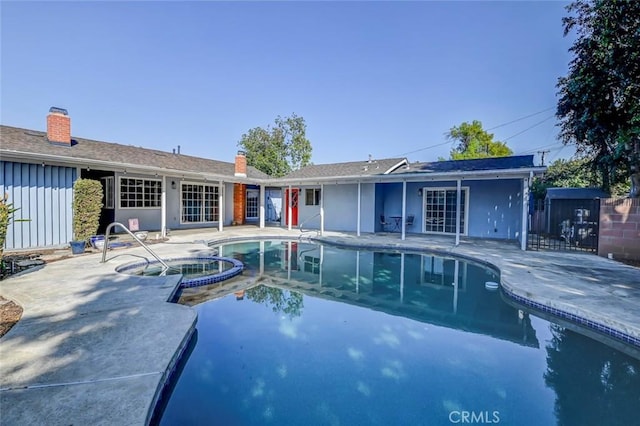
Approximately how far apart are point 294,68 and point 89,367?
1775 cm

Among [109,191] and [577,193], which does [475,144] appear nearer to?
[577,193]

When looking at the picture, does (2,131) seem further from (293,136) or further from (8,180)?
(293,136)

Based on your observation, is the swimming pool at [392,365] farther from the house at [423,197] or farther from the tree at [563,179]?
the tree at [563,179]

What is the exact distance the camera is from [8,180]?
8164mm

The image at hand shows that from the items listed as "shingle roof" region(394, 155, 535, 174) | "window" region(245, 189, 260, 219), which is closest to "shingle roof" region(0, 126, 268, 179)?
"window" region(245, 189, 260, 219)

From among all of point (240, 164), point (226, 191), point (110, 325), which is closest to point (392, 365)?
point (110, 325)

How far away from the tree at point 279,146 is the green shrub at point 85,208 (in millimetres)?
22641

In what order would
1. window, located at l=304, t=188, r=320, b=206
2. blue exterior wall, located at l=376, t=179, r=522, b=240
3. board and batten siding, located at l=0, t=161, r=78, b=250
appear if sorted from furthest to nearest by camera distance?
window, located at l=304, t=188, r=320, b=206 < blue exterior wall, located at l=376, t=179, r=522, b=240 < board and batten siding, located at l=0, t=161, r=78, b=250

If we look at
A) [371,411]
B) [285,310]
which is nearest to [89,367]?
[371,411]

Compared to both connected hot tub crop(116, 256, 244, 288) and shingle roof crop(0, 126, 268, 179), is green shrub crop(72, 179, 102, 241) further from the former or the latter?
connected hot tub crop(116, 256, 244, 288)

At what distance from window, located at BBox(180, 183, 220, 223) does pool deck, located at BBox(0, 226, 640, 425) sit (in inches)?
263

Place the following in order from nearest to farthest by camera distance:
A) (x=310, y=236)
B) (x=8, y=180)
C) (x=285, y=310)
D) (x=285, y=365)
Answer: (x=285, y=365) < (x=285, y=310) < (x=8, y=180) < (x=310, y=236)

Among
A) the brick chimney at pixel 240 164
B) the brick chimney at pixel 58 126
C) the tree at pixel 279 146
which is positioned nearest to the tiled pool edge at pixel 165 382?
the brick chimney at pixel 58 126

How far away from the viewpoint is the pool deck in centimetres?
229
